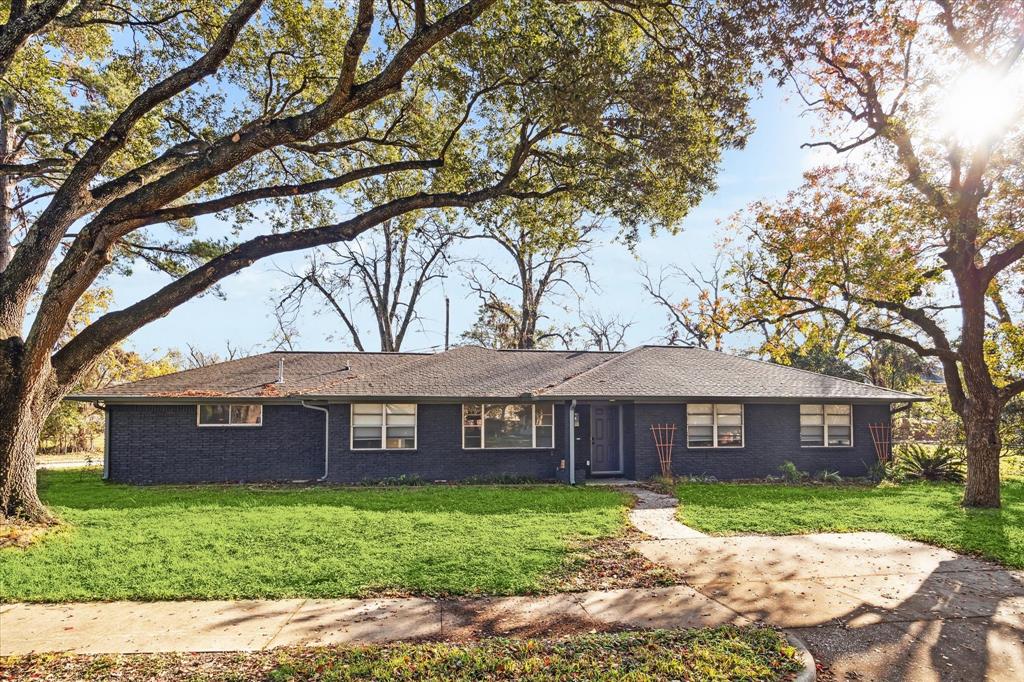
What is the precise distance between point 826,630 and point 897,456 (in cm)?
1558

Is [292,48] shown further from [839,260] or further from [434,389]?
[839,260]

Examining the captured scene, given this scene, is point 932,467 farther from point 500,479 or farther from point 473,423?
point 473,423

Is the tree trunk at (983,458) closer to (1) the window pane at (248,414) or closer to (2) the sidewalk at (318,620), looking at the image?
(2) the sidewalk at (318,620)

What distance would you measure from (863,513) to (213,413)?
14843 millimetres

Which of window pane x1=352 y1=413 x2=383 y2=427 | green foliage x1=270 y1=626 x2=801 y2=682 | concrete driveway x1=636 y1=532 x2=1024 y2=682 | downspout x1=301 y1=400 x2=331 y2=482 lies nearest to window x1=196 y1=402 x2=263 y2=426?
downspout x1=301 y1=400 x2=331 y2=482

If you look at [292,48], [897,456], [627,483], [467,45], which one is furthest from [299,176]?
[897,456]

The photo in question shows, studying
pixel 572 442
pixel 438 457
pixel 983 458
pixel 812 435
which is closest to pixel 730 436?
pixel 812 435

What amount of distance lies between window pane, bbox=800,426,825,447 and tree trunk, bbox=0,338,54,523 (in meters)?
17.1

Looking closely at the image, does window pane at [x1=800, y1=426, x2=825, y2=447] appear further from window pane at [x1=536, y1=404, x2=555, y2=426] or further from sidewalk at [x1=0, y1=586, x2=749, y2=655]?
sidewalk at [x1=0, y1=586, x2=749, y2=655]

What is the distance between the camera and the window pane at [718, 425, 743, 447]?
643 inches

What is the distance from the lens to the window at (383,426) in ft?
50.6

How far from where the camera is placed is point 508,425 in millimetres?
16016

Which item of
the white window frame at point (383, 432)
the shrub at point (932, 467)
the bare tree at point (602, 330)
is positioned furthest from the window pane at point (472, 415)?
the bare tree at point (602, 330)

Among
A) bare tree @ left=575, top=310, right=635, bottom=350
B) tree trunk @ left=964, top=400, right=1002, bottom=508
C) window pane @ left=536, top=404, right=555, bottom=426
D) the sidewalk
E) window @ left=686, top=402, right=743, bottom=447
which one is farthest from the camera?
bare tree @ left=575, top=310, right=635, bottom=350
